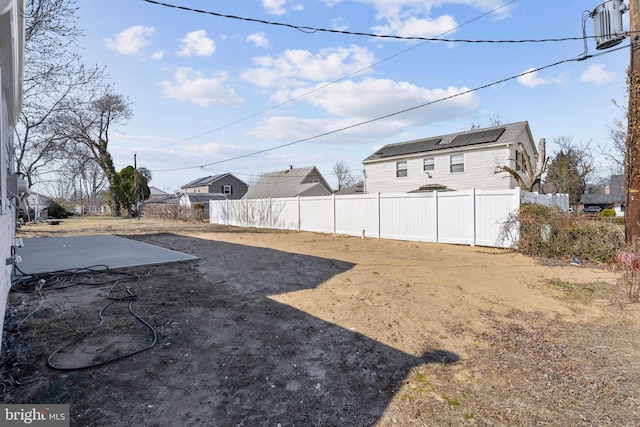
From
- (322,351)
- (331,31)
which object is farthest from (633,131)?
(322,351)

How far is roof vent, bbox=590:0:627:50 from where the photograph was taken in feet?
25.0

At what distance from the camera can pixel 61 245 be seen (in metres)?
9.34

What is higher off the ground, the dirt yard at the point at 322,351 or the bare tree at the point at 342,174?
the bare tree at the point at 342,174

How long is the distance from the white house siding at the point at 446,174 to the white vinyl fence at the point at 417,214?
9.94 feet

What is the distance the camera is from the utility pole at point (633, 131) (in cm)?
741

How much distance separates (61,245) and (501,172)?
1747 centimetres

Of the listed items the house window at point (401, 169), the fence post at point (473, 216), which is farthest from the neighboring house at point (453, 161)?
the fence post at point (473, 216)

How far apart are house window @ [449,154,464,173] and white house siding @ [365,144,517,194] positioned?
0.55ft

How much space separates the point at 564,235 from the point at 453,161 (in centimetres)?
1066

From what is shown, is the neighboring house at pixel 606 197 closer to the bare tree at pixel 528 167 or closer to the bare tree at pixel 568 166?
the bare tree at pixel 568 166

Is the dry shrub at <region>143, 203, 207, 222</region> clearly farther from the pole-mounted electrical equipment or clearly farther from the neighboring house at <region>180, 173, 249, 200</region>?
the pole-mounted electrical equipment

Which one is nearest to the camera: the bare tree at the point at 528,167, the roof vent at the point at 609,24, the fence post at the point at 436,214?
the roof vent at the point at 609,24

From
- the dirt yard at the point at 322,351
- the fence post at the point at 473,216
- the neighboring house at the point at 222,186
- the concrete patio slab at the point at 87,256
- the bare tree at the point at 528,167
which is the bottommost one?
the dirt yard at the point at 322,351

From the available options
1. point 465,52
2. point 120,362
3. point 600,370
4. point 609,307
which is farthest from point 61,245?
point 465,52
